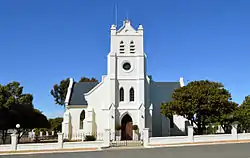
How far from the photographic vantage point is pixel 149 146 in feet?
97.8

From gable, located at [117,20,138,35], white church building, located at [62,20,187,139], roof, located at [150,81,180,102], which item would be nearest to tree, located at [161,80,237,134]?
white church building, located at [62,20,187,139]

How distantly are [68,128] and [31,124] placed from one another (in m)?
4.91

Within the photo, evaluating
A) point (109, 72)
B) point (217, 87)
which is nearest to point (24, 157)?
point (109, 72)

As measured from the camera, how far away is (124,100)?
40281mm

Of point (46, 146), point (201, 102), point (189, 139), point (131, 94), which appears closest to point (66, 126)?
point (131, 94)

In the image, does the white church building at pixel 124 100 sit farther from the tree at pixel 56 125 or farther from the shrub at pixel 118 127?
the tree at pixel 56 125

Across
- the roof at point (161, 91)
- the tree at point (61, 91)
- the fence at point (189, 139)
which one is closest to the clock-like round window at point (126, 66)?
the roof at point (161, 91)

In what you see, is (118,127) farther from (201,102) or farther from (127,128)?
(201,102)

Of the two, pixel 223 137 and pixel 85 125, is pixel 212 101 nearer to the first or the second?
pixel 223 137

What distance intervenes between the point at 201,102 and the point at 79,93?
19664 millimetres

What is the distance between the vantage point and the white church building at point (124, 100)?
130ft

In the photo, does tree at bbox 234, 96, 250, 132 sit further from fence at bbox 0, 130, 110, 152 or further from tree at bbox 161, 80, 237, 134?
fence at bbox 0, 130, 110, 152

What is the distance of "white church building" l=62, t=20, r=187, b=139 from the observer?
3969 centimetres

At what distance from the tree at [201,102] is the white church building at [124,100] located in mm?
5209
